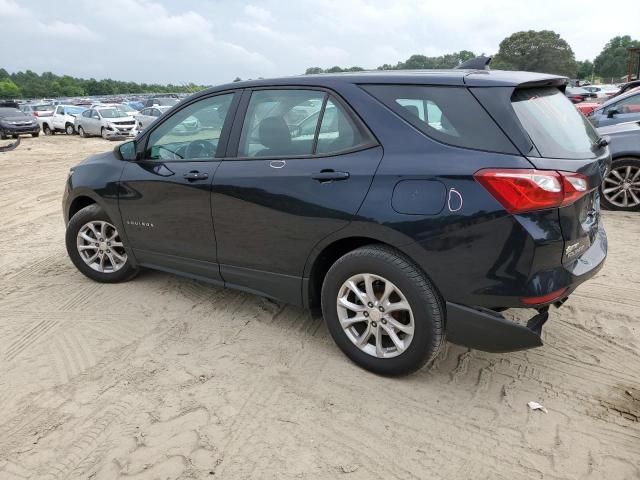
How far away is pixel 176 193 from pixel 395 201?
1.81 meters

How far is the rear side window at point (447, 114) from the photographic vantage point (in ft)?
8.59

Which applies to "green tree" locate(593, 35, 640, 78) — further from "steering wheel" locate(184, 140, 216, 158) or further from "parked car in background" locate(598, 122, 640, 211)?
"steering wheel" locate(184, 140, 216, 158)

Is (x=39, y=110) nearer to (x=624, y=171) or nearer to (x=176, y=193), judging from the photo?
(x=176, y=193)

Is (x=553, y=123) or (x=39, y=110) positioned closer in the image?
(x=553, y=123)

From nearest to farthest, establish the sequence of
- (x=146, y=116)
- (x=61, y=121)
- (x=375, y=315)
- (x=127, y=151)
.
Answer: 1. (x=375, y=315)
2. (x=127, y=151)
3. (x=146, y=116)
4. (x=61, y=121)

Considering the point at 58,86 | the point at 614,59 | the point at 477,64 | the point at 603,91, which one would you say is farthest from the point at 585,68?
the point at 477,64

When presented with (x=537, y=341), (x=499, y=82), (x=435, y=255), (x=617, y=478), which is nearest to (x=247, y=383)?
(x=435, y=255)

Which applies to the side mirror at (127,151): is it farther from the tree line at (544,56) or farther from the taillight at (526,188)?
the tree line at (544,56)

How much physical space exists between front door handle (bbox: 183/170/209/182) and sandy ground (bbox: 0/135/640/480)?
107cm

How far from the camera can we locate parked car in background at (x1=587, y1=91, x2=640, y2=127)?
28.0ft

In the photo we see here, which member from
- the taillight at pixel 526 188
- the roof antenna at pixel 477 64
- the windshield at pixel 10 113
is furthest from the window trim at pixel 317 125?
the windshield at pixel 10 113

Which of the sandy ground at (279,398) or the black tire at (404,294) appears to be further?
the black tire at (404,294)

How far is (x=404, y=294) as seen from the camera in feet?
9.29

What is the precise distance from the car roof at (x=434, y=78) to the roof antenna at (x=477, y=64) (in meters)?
0.18
